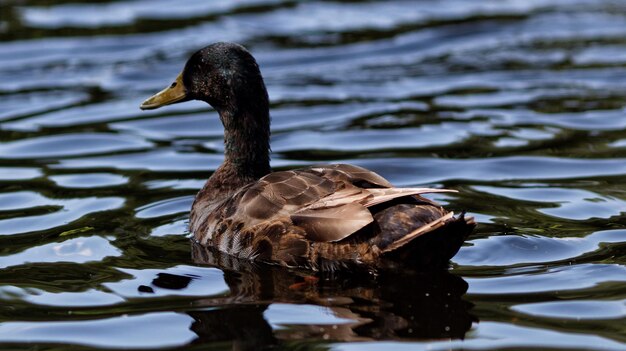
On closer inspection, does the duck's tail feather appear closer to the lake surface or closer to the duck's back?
the duck's back

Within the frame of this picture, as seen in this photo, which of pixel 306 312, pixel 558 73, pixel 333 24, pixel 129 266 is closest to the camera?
pixel 306 312

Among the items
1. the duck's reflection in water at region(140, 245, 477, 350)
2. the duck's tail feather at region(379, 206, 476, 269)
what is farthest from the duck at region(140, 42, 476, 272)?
the duck's reflection in water at region(140, 245, 477, 350)

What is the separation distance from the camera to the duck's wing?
23.5 feet

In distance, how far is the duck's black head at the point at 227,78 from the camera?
28.5 ft

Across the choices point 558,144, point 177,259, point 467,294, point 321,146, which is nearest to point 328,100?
point 321,146

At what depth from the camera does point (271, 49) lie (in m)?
16.8

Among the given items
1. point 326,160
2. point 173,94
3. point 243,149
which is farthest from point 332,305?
point 326,160

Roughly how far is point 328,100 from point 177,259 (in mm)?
6494

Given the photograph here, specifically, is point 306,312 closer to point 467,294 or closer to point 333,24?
point 467,294

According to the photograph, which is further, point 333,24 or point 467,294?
point 333,24

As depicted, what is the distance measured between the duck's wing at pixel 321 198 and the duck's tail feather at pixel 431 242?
8.9 inches

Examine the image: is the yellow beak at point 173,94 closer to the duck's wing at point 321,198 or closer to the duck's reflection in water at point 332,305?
the duck's wing at point 321,198

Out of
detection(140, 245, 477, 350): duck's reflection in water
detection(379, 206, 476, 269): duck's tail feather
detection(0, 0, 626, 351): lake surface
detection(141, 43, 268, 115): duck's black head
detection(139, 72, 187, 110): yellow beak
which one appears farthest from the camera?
detection(139, 72, 187, 110): yellow beak

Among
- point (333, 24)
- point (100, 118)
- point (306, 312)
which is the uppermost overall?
point (333, 24)
